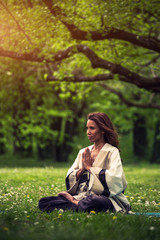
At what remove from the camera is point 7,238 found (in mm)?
3980

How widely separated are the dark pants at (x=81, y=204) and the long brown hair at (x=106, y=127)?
3.54 ft

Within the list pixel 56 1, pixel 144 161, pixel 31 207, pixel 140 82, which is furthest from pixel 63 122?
pixel 31 207

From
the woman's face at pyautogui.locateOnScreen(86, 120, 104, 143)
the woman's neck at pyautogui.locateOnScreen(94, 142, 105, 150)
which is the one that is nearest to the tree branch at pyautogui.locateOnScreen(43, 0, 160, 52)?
the woman's face at pyautogui.locateOnScreen(86, 120, 104, 143)

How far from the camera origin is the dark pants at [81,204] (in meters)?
6.21

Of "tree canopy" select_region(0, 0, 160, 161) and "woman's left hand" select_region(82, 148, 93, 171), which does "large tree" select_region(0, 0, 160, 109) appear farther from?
"woman's left hand" select_region(82, 148, 93, 171)

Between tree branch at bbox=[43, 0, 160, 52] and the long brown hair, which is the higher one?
tree branch at bbox=[43, 0, 160, 52]

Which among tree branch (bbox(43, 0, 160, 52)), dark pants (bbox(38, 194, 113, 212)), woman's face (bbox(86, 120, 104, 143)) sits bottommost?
dark pants (bbox(38, 194, 113, 212))

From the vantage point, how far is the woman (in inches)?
246

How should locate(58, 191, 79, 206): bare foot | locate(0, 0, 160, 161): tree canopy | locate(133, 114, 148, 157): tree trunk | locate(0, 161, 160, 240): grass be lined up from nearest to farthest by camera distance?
1. locate(0, 161, 160, 240): grass
2. locate(58, 191, 79, 206): bare foot
3. locate(0, 0, 160, 161): tree canopy
4. locate(133, 114, 148, 157): tree trunk

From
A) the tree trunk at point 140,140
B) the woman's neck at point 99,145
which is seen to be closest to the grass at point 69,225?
the woman's neck at point 99,145

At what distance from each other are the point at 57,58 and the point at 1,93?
11559 millimetres

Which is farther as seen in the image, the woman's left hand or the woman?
the woman's left hand

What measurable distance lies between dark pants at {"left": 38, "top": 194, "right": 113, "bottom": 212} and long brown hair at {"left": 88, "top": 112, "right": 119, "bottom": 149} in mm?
1078

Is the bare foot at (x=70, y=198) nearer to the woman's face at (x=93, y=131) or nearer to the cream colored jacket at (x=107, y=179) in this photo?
the cream colored jacket at (x=107, y=179)
